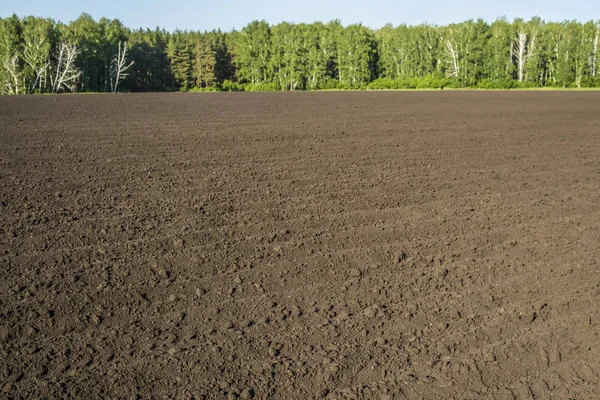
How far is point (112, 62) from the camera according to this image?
67.8 metres

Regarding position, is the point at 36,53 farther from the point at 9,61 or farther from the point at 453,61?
the point at 453,61

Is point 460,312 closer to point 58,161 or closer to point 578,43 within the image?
point 58,161

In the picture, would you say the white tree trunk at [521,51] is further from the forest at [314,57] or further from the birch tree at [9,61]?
the birch tree at [9,61]

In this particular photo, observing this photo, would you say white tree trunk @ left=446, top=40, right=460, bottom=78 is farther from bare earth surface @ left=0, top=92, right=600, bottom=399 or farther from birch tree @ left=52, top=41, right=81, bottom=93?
bare earth surface @ left=0, top=92, right=600, bottom=399

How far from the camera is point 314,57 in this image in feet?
227

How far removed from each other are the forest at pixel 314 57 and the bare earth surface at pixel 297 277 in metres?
49.0

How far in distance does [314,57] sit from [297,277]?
65.7 metres

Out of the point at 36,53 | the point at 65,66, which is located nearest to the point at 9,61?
the point at 36,53

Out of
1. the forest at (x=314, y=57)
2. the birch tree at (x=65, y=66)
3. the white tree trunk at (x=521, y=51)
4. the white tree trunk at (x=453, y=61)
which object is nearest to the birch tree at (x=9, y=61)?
the forest at (x=314, y=57)

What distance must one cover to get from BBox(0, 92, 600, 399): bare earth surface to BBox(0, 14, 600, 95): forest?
49.0 m

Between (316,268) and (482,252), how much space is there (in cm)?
205

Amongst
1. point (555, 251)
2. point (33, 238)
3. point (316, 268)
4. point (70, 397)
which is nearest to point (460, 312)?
point (316, 268)

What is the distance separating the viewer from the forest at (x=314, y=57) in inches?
2307

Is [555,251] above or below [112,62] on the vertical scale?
below
